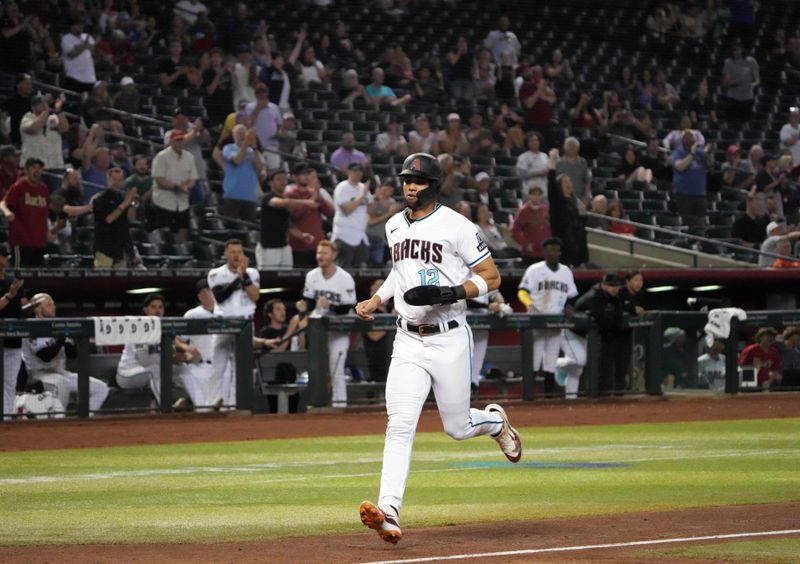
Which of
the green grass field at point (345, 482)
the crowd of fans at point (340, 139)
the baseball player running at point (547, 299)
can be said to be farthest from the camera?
the baseball player running at point (547, 299)

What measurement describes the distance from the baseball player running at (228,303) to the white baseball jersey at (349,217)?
2.37 metres

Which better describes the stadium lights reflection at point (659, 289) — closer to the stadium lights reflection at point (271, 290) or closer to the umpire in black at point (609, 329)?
the umpire in black at point (609, 329)

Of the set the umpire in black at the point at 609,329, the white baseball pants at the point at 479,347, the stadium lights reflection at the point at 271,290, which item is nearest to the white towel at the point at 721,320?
the umpire in black at the point at 609,329

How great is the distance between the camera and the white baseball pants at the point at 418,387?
7680 millimetres

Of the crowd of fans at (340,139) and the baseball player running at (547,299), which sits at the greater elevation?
the crowd of fans at (340,139)

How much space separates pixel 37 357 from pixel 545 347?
6.75m

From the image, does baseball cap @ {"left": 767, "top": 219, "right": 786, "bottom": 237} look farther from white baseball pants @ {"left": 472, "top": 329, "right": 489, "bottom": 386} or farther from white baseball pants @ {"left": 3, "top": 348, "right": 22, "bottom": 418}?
white baseball pants @ {"left": 3, "top": 348, "right": 22, "bottom": 418}

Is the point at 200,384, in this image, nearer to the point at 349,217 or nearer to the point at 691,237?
the point at 349,217

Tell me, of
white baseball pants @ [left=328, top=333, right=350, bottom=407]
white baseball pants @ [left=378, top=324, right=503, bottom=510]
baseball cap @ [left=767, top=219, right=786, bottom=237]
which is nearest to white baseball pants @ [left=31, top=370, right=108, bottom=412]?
white baseball pants @ [left=328, top=333, right=350, bottom=407]

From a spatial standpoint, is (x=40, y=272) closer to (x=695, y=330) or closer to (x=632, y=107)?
(x=695, y=330)

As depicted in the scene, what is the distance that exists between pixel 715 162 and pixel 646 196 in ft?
10.4

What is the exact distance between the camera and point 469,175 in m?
23.4

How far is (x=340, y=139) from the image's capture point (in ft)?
82.5

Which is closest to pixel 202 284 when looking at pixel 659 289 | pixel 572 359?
pixel 572 359
